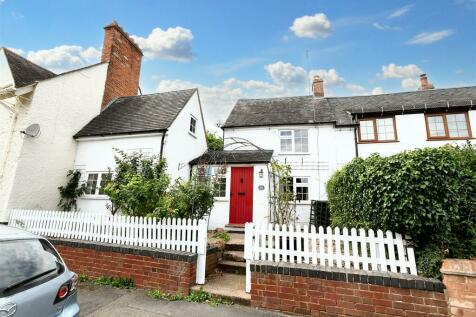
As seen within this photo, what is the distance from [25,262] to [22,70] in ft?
42.2

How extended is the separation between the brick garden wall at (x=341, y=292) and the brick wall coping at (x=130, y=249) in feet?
5.31

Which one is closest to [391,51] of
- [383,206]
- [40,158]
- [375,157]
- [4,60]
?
[375,157]

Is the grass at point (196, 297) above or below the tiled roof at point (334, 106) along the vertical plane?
below

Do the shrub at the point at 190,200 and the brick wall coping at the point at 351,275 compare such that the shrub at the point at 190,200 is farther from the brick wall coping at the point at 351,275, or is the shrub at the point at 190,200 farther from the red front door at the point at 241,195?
the red front door at the point at 241,195

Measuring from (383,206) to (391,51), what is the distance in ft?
29.9

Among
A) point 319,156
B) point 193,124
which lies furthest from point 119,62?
point 319,156

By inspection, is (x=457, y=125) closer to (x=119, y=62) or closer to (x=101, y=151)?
(x=101, y=151)

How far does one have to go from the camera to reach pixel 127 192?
6203 mm

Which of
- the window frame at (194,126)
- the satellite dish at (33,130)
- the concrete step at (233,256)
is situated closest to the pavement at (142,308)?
the concrete step at (233,256)

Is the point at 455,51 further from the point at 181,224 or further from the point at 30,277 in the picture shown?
the point at 30,277

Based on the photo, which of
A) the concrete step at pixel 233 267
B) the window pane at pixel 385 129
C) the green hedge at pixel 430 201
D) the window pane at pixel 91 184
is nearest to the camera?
the green hedge at pixel 430 201

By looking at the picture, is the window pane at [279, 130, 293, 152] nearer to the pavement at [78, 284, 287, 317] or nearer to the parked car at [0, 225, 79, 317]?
the pavement at [78, 284, 287, 317]

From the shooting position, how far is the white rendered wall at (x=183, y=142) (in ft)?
35.8

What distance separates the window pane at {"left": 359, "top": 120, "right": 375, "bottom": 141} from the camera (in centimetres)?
1338
